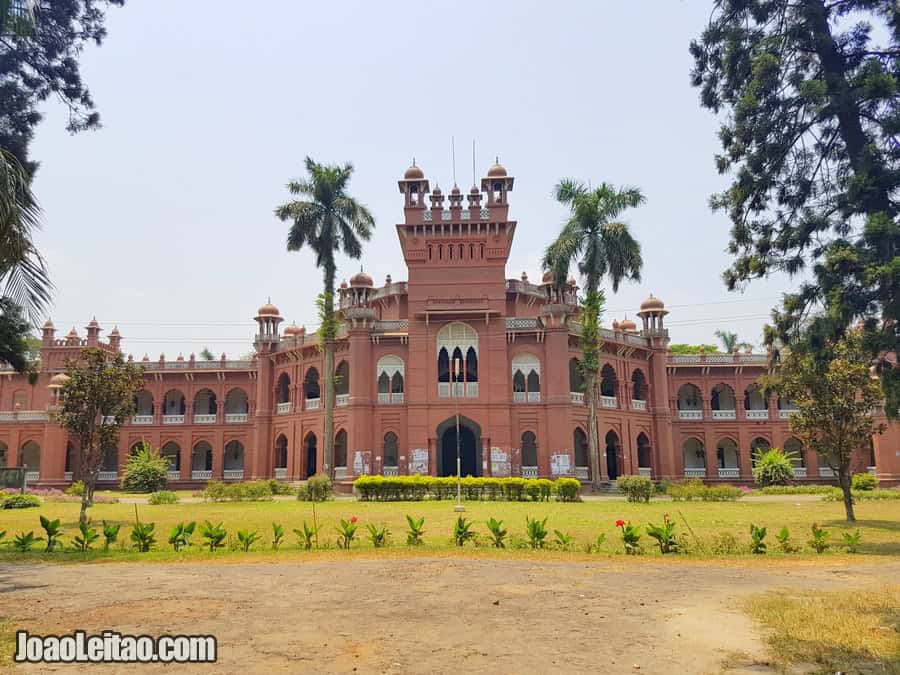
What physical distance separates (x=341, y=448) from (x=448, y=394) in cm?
695

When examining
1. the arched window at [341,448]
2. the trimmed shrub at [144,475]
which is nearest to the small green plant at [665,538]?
the arched window at [341,448]

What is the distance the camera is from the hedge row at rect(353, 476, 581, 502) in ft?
87.3

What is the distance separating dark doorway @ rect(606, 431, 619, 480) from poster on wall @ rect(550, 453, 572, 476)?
19.3 ft

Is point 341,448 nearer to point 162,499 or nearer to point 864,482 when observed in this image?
point 162,499

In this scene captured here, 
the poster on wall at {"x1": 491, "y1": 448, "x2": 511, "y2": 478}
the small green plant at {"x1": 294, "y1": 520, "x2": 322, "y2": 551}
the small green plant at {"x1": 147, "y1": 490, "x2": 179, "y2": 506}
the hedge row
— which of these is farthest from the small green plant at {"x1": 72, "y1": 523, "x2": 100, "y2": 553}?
the poster on wall at {"x1": 491, "y1": 448, "x2": 511, "y2": 478}

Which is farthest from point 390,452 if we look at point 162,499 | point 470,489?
point 162,499

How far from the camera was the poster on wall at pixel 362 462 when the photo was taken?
106 ft

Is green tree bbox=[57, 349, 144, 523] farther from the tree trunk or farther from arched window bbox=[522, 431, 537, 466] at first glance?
arched window bbox=[522, 431, 537, 466]

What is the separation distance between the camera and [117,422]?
19328 mm

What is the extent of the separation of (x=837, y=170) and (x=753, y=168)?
3.37 feet

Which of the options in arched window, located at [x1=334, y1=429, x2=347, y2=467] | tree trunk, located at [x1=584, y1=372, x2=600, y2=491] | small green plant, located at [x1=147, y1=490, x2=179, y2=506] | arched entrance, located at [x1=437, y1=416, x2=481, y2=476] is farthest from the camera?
arched window, located at [x1=334, y1=429, x2=347, y2=467]

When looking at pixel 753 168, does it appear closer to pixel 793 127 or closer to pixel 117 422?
pixel 793 127

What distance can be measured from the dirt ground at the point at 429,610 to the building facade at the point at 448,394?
2117cm

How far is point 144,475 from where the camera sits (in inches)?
1460
